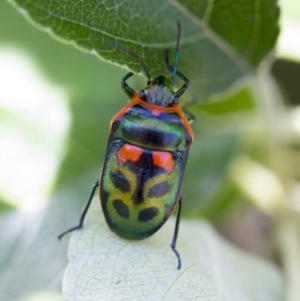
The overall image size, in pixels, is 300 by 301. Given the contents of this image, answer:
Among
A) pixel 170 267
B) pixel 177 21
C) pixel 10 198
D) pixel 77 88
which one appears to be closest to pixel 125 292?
pixel 170 267

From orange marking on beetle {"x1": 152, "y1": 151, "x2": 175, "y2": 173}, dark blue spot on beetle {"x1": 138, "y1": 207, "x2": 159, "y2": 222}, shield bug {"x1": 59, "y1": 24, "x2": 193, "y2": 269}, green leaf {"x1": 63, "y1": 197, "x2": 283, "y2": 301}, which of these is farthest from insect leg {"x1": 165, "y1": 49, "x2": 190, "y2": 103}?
green leaf {"x1": 63, "y1": 197, "x2": 283, "y2": 301}

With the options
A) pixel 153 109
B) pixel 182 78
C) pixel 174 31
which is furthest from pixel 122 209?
pixel 174 31

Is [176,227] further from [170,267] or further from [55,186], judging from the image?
[55,186]

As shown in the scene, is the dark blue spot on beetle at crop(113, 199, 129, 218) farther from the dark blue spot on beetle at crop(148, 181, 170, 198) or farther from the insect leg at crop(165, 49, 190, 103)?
the insect leg at crop(165, 49, 190, 103)

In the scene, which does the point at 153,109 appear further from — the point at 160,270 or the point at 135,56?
the point at 160,270

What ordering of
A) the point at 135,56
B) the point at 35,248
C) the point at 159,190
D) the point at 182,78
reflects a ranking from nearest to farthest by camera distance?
the point at 135,56 → the point at 159,190 → the point at 182,78 → the point at 35,248

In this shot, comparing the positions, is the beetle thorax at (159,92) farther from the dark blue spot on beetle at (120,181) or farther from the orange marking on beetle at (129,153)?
the dark blue spot on beetle at (120,181)

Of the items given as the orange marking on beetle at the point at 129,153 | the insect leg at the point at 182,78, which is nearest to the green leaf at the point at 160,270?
the orange marking on beetle at the point at 129,153
